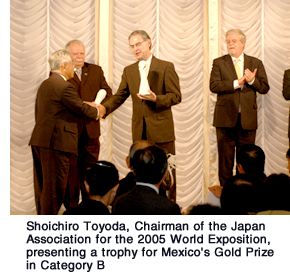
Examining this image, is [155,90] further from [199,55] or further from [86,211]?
[86,211]

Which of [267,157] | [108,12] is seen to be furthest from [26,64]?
[267,157]

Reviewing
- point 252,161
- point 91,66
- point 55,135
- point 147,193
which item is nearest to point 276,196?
point 147,193

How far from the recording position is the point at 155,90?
12.4ft

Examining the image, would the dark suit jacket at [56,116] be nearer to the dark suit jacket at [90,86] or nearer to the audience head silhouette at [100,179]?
the dark suit jacket at [90,86]

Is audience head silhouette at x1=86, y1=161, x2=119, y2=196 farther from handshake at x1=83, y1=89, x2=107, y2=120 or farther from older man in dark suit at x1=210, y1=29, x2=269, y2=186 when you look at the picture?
older man in dark suit at x1=210, y1=29, x2=269, y2=186

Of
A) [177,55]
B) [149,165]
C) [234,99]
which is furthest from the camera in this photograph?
[177,55]

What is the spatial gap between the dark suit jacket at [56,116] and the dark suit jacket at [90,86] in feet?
1.68

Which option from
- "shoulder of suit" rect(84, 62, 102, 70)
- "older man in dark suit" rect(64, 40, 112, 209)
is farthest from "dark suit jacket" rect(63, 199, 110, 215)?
"shoulder of suit" rect(84, 62, 102, 70)

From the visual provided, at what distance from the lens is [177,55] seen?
4762 millimetres

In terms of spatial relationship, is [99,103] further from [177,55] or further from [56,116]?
[177,55]

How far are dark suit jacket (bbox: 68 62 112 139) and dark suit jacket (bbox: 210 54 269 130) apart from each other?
1055 millimetres

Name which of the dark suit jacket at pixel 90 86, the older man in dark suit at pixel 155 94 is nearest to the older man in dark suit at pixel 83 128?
the dark suit jacket at pixel 90 86

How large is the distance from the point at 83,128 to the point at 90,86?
416 mm
